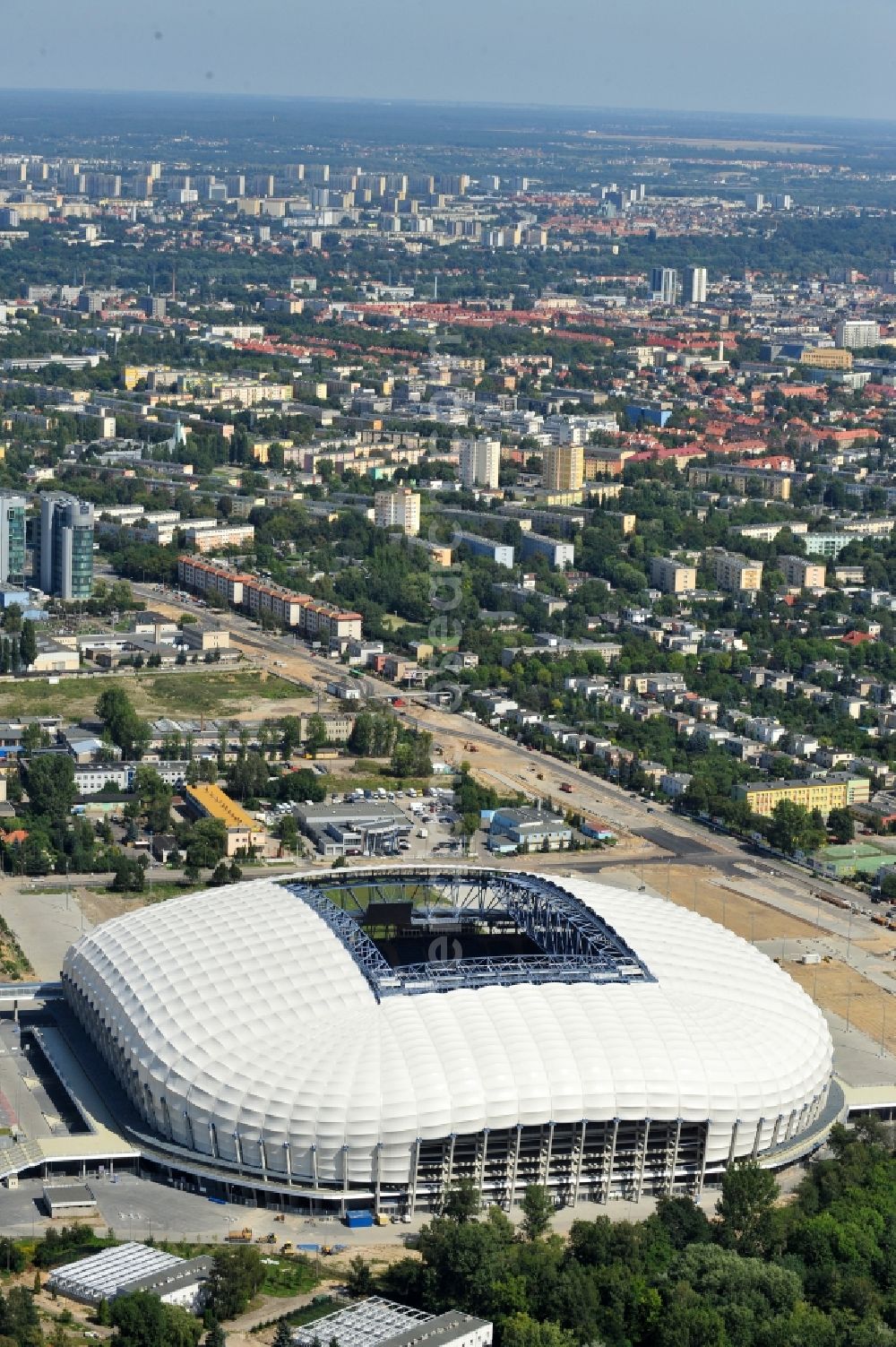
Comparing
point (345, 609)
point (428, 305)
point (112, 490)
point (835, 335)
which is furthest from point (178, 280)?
point (345, 609)

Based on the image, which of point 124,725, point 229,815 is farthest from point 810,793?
point 124,725

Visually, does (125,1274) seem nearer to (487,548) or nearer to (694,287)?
(487,548)

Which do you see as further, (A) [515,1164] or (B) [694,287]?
(B) [694,287]

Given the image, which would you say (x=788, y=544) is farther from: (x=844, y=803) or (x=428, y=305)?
(x=428, y=305)

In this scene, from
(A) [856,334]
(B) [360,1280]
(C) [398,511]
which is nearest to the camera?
(B) [360,1280]

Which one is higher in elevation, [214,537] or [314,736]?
[314,736]

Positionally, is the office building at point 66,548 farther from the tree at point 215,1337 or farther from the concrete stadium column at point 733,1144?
the tree at point 215,1337

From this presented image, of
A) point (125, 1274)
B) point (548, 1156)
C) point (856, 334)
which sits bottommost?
→ point (856, 334)

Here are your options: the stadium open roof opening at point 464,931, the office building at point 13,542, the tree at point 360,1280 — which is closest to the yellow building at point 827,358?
the office building at point 13,542
